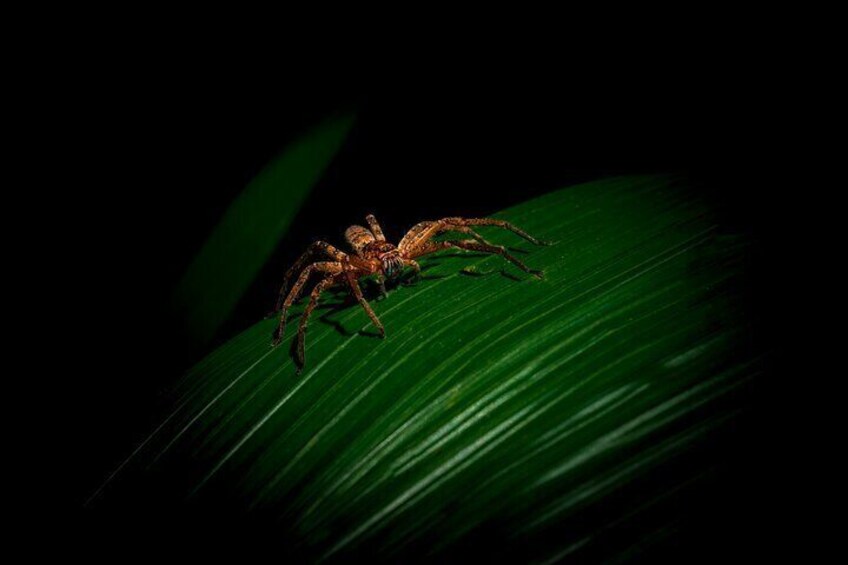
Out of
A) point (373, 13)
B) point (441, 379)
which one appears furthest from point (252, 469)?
point (373, 13)

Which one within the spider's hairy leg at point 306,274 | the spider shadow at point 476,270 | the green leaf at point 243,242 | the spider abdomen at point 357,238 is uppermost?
the green leaf at point 243,242

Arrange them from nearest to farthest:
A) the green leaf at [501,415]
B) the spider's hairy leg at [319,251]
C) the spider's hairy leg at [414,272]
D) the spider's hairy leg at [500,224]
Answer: the green leaf at [501,415] → the spider's hairy leg at [500,224] → the spider's hairy leg at [414,272] → the spider's hairy leg at [319,251]

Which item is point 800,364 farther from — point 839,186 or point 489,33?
point 489,33

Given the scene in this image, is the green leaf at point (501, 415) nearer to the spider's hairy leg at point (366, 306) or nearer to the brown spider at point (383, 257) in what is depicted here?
the spider's hairy leg at point (366, 306)

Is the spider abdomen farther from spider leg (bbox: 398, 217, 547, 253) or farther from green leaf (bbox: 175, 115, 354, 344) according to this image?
green leaf (bbox: 175, 115, 354, 344)

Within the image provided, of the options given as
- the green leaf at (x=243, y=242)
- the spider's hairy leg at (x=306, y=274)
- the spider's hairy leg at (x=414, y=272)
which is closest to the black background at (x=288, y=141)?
the green leaf at (x=243, y=242)

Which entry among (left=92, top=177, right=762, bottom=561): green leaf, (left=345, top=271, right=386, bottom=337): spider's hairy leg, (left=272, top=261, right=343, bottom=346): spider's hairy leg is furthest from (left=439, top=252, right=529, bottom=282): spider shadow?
(left=272, top=261, right=343, bottom=346): spider's hairy leg
